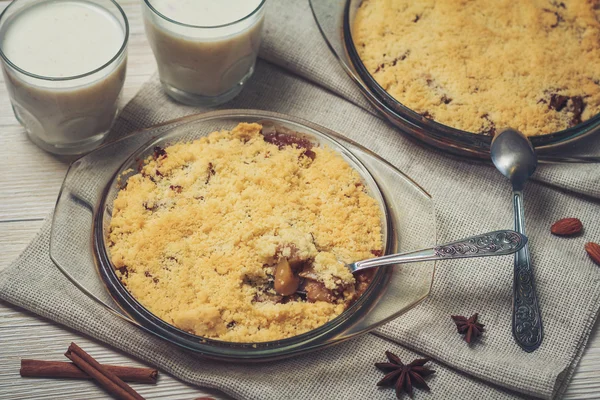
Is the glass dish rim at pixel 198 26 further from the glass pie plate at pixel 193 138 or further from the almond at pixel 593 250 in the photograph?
the almond at pixel 593 250

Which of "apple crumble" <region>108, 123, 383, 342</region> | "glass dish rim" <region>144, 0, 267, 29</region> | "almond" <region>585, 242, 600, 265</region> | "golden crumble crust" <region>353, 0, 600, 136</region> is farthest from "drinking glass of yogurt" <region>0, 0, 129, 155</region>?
"almond" <region>585, 242, 600, 265</region>

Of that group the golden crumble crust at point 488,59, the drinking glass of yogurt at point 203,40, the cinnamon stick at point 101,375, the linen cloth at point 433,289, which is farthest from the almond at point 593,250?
the cinnamon stick at point 101,375

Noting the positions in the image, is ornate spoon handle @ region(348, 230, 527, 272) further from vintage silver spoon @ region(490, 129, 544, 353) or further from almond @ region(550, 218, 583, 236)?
almond @ region(550, 218, 583, 236)

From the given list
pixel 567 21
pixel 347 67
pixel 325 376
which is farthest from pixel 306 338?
pixel 567 21

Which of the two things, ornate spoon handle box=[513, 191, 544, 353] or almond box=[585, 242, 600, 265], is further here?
almond box=[585, 242, 600, 265]

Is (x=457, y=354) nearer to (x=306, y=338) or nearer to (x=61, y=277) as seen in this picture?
(x=306, y=338)

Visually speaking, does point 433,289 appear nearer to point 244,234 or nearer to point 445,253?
point 445,253

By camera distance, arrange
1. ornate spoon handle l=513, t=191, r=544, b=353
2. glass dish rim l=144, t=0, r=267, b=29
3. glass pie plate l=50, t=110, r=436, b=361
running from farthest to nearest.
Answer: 1. glass dish rim l=144, t=0, r=267, b=29
2. ornate spoon handle l=513, t=191, r=544, b=353
3. glass pie plate l=50, t=110, r=436, b=361
